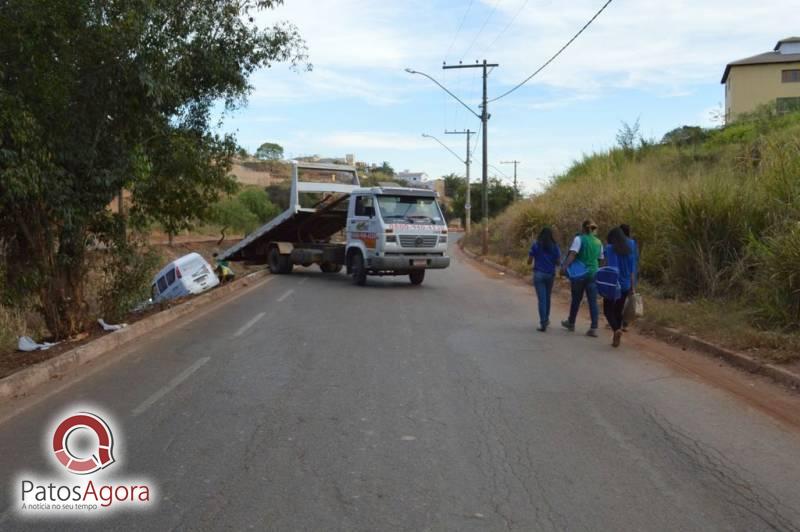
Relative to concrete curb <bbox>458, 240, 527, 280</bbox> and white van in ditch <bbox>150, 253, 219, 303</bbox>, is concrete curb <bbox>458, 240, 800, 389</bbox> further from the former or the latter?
concrete curb <bbox>458, 240, 527, 280</bbox>

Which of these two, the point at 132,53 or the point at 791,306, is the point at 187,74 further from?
the point at 791,306

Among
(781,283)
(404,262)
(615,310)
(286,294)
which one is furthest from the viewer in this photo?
(404,262)

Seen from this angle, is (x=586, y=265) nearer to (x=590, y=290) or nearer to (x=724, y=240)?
(x=590, y=290)

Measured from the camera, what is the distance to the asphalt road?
176 inches

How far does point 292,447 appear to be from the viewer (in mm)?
5656

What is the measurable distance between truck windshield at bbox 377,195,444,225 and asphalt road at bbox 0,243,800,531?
8.29 metres

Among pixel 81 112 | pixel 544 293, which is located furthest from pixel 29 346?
pixel 544 293

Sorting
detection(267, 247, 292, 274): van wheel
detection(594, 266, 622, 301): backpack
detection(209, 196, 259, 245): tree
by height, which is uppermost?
detection(209, 196, 259, 245): tree

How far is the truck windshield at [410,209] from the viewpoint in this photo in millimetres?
18547

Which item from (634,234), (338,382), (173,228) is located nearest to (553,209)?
(634,234)

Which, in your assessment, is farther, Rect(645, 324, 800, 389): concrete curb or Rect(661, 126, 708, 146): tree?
Rect(661, 126, 708, 146): tree

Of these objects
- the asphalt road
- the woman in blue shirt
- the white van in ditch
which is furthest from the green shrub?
the white van in ditch

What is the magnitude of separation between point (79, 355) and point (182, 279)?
7569mm

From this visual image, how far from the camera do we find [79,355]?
29.6 ft
